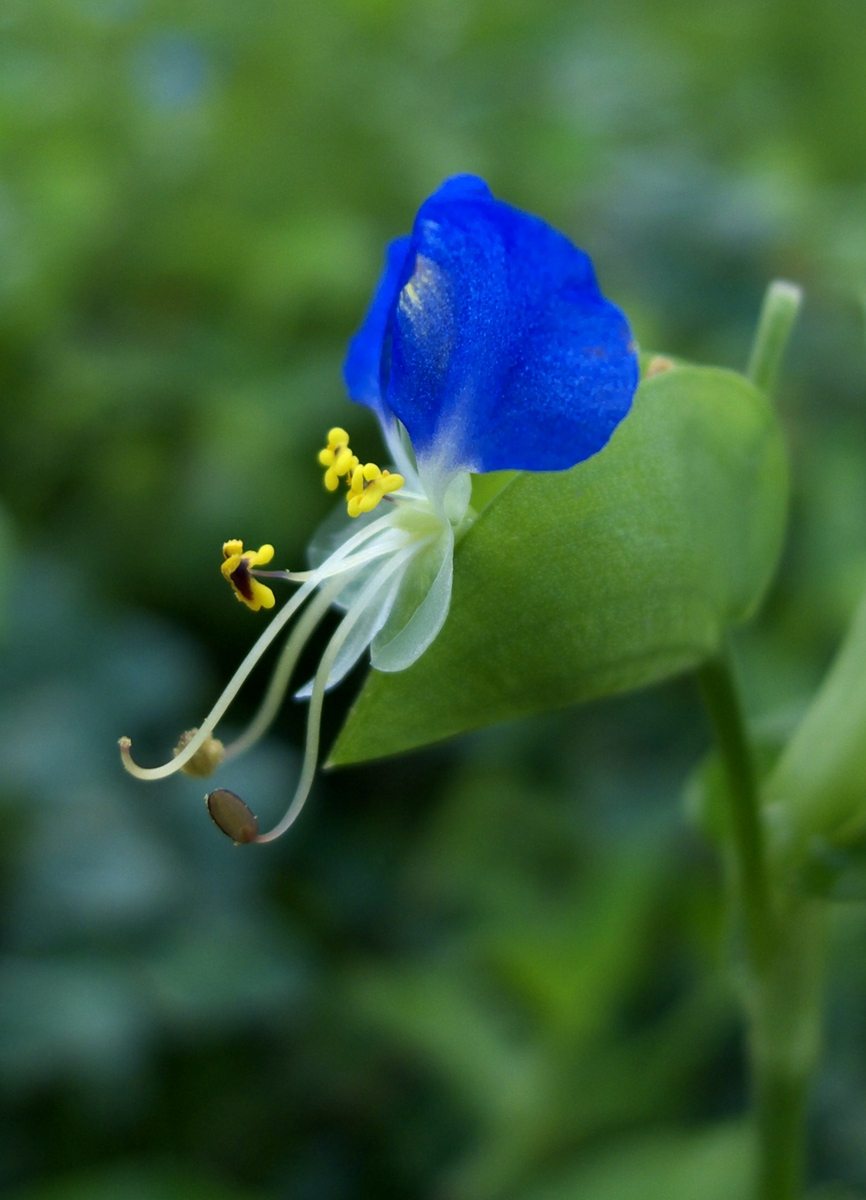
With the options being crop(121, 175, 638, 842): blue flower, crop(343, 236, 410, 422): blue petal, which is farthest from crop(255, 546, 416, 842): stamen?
crop(343, 236, 410, 422): blue petal

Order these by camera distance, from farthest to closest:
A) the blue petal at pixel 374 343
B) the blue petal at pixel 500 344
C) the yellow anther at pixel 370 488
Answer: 1. the blue petal at pixel 374 343
2. the yellow anther at pixel 370 488
3. the blue petal at pixel 500 344

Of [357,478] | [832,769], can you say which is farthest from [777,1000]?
[357,478]

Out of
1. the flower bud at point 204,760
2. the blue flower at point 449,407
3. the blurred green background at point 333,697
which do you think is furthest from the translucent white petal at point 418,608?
the blurred green background at point 333,697

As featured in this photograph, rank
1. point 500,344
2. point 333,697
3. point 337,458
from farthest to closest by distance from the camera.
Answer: point 333,697
point 337,458
point 500,344

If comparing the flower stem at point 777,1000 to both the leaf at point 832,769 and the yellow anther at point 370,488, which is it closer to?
the leaf at point 832,769

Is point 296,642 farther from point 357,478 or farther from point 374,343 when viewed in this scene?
point 374,343

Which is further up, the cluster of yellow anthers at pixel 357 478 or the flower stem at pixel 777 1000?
the cluster of yellow anthers at pixel 357 478
